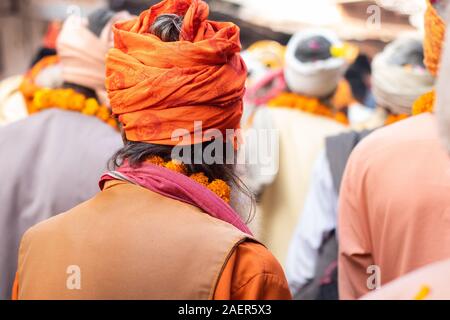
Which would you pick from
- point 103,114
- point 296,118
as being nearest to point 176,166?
point 103,114

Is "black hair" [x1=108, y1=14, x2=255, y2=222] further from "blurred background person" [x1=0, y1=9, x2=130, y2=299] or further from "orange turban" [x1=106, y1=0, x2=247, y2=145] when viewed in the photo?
"blurred background person" [x1=0, y1=9, x2=130, y2=299]

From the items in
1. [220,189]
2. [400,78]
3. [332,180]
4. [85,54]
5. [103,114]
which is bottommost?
[332,180]

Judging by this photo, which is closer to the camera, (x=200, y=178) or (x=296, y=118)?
(x=200, y=178)

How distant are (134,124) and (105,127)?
3.88 feet

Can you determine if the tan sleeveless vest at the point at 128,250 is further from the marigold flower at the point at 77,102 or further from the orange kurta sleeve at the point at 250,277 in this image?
the marigold flower at the point at 77,102

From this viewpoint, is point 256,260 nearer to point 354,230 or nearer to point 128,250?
point 128,250

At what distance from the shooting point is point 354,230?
283cm

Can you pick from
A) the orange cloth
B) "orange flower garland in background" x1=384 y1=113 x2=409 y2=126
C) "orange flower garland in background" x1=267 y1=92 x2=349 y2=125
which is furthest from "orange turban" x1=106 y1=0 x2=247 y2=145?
"orange flower garland in background" x1=267 y1=92 x2=349 y2=125

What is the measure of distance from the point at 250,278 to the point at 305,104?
270cm

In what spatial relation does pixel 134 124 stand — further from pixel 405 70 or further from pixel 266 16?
pixel 266 16

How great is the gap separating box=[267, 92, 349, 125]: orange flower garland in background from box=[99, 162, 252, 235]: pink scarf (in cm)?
250

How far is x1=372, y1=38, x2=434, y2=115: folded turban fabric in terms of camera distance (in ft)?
12.2

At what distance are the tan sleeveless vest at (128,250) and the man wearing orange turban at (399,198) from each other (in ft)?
2.52

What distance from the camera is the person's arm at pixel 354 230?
2.77 metres
